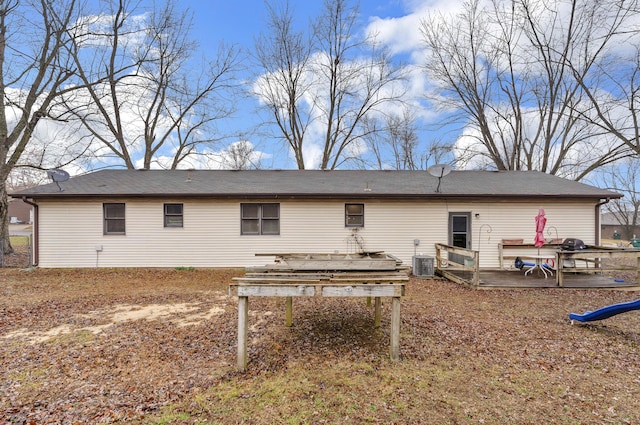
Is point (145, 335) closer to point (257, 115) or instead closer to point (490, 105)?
point (257, 115)

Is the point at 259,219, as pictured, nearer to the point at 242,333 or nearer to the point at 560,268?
the point at 242,333

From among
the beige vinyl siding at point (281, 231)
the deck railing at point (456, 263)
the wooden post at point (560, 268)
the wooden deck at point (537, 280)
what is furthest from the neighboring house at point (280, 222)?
the wooden post at point (560, 268)

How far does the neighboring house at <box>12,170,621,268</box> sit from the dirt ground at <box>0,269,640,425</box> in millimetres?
4054

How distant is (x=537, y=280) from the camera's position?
339 inches

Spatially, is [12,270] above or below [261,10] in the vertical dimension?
below

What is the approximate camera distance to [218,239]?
414 inches

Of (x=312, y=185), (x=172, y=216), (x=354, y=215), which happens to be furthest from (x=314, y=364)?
(x=172, y=216)

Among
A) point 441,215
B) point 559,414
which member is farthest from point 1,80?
point 559,414

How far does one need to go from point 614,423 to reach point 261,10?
2378cm

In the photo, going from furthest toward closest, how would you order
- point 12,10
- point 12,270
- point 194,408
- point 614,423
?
1. point 12,10
2. point 12,270
3. point 194,408
4. point 614,423

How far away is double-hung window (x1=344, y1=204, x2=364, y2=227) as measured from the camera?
10.6 metres

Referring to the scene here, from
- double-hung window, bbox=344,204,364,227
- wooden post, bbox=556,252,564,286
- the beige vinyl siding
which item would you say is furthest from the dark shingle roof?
wooden post, bbox=556,252,564,286

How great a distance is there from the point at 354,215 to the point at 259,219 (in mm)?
3380

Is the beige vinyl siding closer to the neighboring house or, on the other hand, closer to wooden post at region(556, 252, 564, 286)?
the neighboring house
